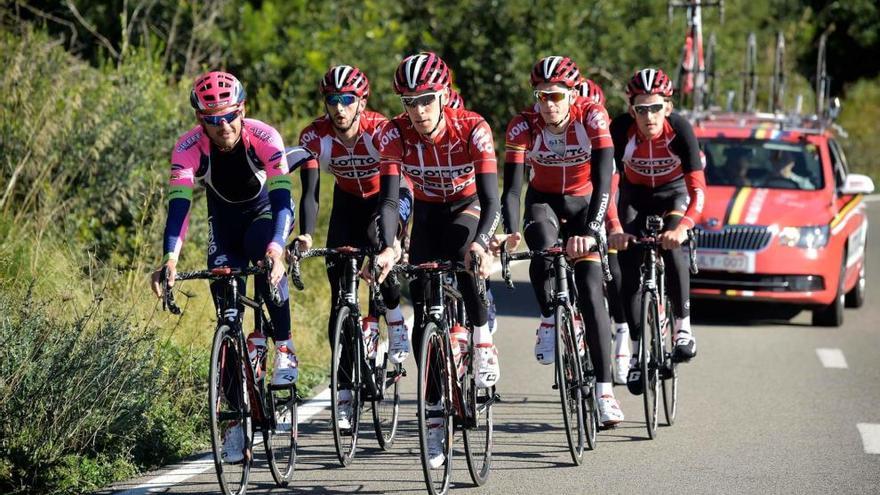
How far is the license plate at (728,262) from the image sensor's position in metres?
14.0

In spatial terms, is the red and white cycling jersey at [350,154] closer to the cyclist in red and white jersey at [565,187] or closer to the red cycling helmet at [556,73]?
the cyclist in red and white jersey at [565,187]

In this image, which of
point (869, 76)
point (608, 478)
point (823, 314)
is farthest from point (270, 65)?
point (869, 76)

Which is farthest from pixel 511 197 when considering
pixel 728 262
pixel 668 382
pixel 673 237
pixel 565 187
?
pixel 728 262

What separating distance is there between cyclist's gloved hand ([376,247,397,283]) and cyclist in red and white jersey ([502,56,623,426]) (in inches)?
34.1

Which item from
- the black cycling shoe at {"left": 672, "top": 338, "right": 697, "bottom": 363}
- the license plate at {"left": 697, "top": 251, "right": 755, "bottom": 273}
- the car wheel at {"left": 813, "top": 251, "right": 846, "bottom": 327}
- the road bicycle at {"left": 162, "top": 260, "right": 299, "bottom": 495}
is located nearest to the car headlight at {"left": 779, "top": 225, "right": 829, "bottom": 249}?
the license plate at {"left": 697, "top": 251, "right": 755, "bottom": 273}

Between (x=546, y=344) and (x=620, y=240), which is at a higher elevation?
(x=620, y=240)

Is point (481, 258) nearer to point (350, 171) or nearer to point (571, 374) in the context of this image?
point (571, 374)

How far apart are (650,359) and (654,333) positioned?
168 millimetres

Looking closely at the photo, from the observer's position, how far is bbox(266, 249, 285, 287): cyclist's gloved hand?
277 inches

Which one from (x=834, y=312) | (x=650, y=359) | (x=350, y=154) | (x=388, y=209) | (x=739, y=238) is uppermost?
(x=350, y=154)

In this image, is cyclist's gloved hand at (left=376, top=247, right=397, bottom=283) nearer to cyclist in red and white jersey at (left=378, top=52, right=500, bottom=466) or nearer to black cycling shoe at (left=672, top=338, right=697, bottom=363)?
cyclist in red and white jersey at (left=378, top=52, right=500, bottom=466)

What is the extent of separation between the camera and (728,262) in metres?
14.0

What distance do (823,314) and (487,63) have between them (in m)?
14.2

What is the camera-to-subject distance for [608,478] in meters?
7.75
